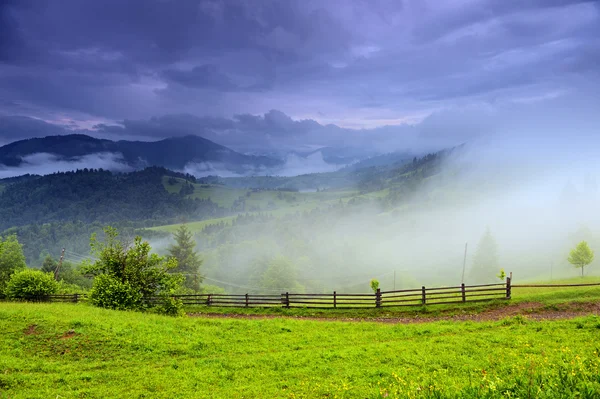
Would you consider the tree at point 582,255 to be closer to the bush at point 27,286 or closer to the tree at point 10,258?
the bush at point 27,286

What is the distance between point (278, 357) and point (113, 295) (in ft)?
59.1

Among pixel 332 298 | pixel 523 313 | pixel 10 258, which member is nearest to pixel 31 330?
pixel 332 298

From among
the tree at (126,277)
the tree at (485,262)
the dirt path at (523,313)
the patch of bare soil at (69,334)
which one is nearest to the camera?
the patch of bare soil at (69,334)

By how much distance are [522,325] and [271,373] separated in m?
14.8

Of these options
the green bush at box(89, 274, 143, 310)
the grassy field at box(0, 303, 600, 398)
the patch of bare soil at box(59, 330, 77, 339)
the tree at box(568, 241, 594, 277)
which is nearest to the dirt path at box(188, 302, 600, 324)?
the grassy field at box(0, 303, 600, 398)

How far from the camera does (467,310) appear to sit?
28062 mm

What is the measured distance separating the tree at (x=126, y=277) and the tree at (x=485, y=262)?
103 m

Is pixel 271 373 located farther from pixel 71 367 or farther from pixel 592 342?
pixel 592 342

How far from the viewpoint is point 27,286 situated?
38.8m

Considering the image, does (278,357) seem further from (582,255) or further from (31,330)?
(582,255)

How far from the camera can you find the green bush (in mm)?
28438

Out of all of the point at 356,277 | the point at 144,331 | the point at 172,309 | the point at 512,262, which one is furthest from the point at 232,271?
the point at 144,331

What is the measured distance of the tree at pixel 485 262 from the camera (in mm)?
109375

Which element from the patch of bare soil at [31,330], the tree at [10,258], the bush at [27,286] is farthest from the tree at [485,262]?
the tree at [10,258]
